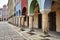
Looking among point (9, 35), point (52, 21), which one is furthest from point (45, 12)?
point (52, 21)

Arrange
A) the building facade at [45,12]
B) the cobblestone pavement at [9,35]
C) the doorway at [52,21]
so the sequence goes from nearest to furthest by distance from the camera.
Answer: the cobblestone pavement at [9,35] → the building facade at [45,12] → the doorway at [52,21]

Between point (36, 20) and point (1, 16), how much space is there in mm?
101647

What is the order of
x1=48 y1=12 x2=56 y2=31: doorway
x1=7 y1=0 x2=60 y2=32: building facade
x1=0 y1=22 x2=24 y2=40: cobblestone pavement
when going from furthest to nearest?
x1=48 y1=12 x2=56 y2=31: doorway
x1=7 y1=0 x2=60 y2=32: building facade
x1=0 y1=22 x2=24 y2=40: cobblestone pavement

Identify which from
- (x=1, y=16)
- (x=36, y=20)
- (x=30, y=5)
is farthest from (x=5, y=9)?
(x=30, y=5)

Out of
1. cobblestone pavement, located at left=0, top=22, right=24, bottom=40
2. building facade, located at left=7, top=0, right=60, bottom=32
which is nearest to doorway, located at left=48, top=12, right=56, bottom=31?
building facade, located at left=7, top=0, right=60, bottom=32

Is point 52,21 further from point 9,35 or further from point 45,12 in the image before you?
point 45,12

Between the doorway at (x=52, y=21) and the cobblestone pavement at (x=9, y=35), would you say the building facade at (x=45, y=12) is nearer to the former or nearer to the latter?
the doorway at (x=52, y=21)

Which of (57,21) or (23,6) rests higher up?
(23,6)

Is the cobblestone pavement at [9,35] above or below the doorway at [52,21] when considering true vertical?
below

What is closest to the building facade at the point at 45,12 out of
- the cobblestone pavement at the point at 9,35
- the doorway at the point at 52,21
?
the doorway at the point at 52,21

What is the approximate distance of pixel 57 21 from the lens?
28125 millimetres

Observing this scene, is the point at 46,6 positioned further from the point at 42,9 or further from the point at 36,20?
the point at 36,20

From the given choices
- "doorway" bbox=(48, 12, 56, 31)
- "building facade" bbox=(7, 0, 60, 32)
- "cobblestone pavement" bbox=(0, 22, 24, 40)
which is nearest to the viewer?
"cobblestone pavement" bbox=(0, 22, 24, 40)

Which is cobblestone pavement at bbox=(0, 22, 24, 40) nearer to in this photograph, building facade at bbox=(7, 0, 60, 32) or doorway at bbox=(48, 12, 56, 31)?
building facade at bbox=(7, 0, 60, 32)
